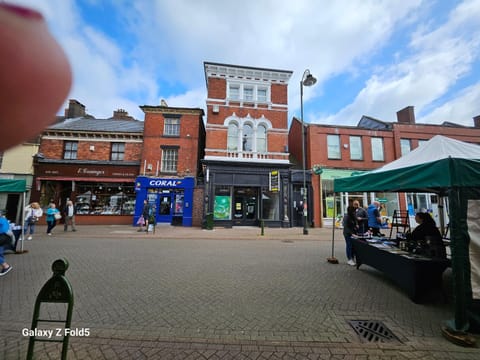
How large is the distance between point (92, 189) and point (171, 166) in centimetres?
601

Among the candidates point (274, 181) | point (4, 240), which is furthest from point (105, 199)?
point (274, 181)

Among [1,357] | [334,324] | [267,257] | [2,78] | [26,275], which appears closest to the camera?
[2,78]

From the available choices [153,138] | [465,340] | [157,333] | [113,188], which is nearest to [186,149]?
[153,138]

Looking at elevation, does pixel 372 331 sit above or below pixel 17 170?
below

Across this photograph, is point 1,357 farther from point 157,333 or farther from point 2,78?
point 2,78

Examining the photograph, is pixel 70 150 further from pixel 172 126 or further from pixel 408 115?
pixel 408 115

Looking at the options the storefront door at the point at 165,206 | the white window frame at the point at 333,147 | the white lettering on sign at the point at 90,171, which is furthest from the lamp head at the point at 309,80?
the white lettering on sign at the point at 90,171

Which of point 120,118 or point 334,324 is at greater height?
point 120,118

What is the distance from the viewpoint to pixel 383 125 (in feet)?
61.4

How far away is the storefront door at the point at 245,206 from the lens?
50.3 ft

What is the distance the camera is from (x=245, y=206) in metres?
15.5

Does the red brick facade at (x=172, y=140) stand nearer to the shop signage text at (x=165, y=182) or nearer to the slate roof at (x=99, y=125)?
the shop signage text at (x=165, y=182)

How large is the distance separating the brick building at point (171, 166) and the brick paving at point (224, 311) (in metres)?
9.24

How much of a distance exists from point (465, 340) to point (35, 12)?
499 centimetres
